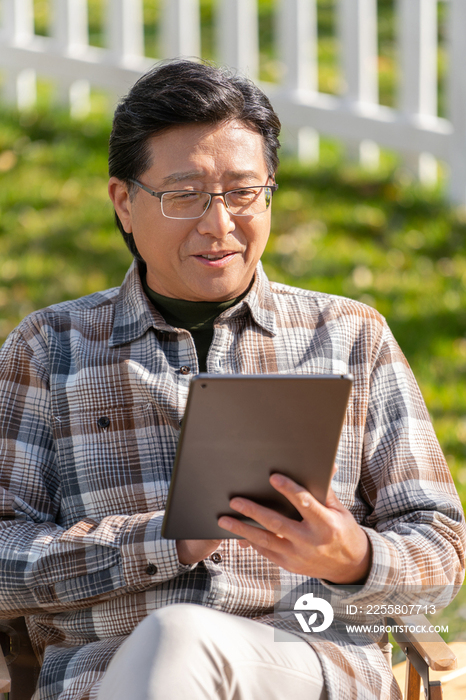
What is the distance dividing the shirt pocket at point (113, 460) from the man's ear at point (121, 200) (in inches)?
21.4

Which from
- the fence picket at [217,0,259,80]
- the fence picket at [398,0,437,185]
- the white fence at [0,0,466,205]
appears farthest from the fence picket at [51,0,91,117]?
the fence picket at [398,0,437,185]

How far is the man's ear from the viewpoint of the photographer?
7.88 feet

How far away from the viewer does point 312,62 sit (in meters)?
5.88

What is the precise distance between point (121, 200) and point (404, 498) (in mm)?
1107

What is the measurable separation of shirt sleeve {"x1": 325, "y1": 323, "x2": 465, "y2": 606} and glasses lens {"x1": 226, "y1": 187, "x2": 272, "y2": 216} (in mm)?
487

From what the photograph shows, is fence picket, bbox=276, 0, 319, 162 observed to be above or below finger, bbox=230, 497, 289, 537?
above

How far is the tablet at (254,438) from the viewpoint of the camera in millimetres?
1663

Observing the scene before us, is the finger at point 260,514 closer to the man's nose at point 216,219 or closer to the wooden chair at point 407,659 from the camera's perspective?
the wooden chair at point 407,659

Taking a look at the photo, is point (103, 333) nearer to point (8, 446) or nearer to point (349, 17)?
point (8, 446)

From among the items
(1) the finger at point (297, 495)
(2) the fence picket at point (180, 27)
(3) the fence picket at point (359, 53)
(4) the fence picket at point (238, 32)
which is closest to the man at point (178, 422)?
(1) the finger at point (297, 495)

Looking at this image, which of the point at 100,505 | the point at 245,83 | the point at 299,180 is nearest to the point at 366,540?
the point at 100,505

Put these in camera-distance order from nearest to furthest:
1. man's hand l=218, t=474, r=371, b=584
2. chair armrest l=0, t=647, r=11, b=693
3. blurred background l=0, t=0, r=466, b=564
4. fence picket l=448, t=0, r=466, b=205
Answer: man's hand l=218, t=474, r=371, b=584 → chair armrest l=0, t=647, r=11, b=693 → blurred background l=0, t=0, r=466, b=564 → fence picket l=448, t=0, r=466, b=205

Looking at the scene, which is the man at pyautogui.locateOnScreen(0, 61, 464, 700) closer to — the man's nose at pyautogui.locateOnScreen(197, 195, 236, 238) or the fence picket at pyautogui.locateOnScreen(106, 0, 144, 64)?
the man's nose at pyautogui.locateOnScreen(197, 195, 236, 238)

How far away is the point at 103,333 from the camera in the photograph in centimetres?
237
